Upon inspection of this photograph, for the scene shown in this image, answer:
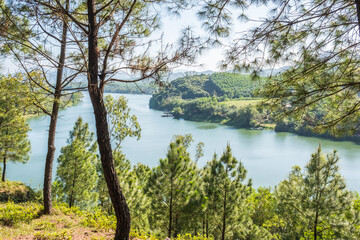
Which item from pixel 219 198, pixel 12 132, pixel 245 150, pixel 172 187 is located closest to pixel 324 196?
pixel 219 198

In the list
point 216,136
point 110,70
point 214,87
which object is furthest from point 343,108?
point 214,87

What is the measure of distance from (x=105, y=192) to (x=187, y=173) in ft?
9.37

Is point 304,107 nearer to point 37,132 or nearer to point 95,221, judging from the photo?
point 95,221

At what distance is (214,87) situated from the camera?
69062mm

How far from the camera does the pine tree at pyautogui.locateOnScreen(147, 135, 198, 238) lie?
252 inches

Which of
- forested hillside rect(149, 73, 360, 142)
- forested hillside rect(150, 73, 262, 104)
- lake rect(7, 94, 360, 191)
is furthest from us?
forested hillside rect(150, 73, 262, 104)

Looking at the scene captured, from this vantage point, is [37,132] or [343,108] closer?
[343,108]

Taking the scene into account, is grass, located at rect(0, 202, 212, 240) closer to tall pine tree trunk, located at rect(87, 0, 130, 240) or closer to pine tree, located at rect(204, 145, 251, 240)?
tall pine tree trunk, located at rect(87, 0, 130, 240)

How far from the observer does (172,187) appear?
21.5 ft

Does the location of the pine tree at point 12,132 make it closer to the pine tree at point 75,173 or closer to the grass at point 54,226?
the pine tree at point 75,173

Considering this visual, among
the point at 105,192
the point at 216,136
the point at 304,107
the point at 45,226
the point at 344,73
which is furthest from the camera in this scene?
the point at 216,136

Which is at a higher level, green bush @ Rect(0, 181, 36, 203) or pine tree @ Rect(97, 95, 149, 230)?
pine tree @ Rect(97, 95, 149, 230)

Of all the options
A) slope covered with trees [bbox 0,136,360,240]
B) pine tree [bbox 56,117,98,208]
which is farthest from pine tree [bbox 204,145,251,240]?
pine tree [bbox 56,117,98,208]

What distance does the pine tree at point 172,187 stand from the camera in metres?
6.39
